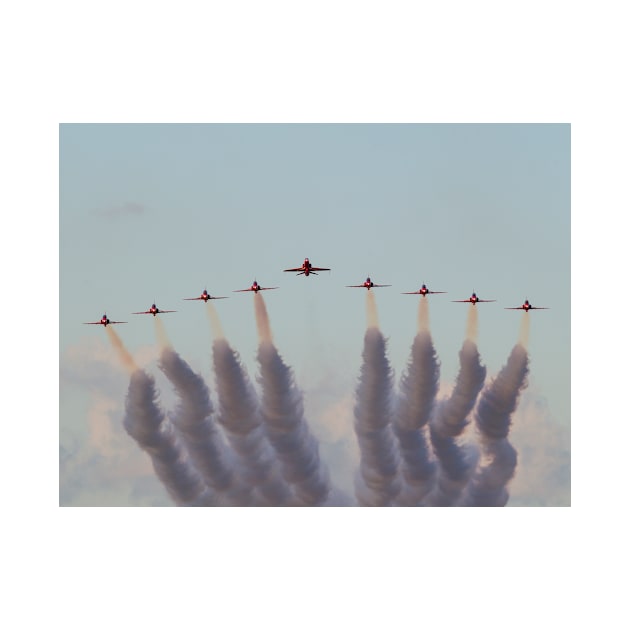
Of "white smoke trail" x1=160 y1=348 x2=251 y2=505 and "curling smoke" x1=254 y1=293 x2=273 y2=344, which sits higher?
"curling smoke" x1=254 y1=293 x2=273 y2=344

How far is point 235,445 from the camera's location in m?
107

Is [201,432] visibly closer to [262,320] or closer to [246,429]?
[246,429]

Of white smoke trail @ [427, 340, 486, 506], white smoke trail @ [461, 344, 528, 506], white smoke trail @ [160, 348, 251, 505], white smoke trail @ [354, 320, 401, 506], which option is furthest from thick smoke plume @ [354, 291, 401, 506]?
white smoke trail @ [160, 348, 251, 505]

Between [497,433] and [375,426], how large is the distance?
898cm

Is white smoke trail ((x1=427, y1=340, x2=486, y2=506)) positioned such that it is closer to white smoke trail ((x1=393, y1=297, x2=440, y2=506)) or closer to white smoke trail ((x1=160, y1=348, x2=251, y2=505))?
white smoke trail ((x1=393, y1=297, x2=440, y2=506))

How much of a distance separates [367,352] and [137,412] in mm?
16916

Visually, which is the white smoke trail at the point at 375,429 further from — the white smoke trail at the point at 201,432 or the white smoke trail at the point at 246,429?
the white smoke trail at the point at 201,432

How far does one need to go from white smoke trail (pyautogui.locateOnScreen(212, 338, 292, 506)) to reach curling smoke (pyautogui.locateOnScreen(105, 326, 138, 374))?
596 centimetres

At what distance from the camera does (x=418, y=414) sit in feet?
352

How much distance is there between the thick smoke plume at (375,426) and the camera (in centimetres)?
10606

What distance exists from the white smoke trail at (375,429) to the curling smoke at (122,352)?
1628cm

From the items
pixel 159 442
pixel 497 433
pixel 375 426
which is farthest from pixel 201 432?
pixel 497 433

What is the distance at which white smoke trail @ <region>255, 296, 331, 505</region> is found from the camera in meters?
106

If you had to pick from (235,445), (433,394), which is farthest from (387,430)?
(235,445)
